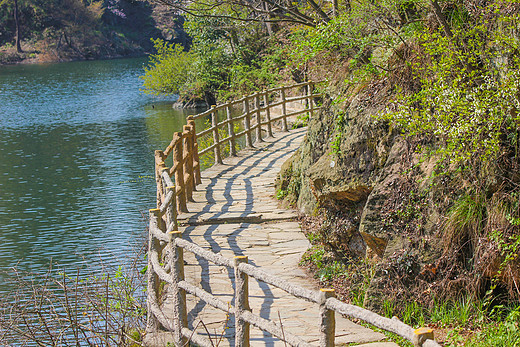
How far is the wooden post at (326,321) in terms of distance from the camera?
149 inches

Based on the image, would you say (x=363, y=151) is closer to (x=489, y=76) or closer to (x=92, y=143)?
(x=489, y=76)

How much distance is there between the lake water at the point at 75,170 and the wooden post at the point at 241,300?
8.74 feet

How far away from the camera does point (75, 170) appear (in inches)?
862

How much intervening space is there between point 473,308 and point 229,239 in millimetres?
3956

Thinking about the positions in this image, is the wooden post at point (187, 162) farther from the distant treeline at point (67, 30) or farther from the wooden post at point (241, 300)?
the distant treeline at point (67, 30)

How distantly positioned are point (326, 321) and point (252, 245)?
4570mm

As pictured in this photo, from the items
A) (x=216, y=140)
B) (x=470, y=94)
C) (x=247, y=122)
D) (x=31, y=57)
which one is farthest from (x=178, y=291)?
(x=31, y=57)

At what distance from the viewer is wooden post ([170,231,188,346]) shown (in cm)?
534

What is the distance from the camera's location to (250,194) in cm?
1114

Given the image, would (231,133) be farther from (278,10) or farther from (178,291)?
(178,291)

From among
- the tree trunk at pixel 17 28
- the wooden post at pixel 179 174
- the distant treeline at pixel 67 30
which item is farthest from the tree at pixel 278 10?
the tree trunk at pixel 17 28

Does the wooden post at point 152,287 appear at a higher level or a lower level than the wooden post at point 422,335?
lower

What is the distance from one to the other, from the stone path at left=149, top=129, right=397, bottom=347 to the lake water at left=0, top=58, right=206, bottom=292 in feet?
4.25

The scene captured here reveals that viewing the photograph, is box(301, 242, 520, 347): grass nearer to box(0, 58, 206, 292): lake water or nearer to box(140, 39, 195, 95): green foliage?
box(0, 58, 206, 292): lake water
